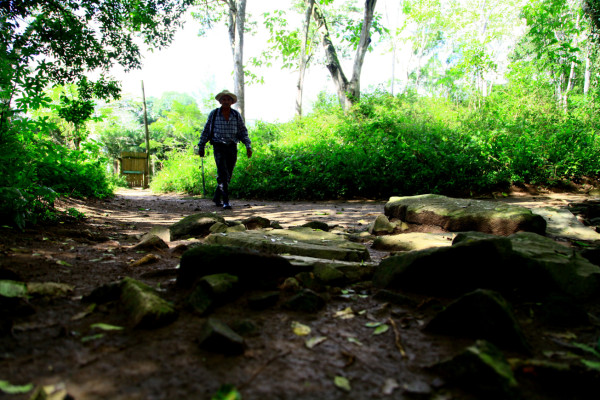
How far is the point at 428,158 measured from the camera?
25.9 feet

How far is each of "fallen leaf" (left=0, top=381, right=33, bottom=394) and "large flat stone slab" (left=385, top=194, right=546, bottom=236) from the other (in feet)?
12.0

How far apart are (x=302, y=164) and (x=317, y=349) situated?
812 centimetres

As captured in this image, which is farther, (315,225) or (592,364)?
(315,225)

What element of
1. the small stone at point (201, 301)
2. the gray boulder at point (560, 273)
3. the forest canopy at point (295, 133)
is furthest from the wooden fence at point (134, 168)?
the gray boulder at point (560, 273)

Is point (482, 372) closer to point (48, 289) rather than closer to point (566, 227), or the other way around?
point (48, 289)

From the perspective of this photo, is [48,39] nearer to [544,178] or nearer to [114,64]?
[114,64]

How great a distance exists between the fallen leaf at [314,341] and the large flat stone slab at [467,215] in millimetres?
2756

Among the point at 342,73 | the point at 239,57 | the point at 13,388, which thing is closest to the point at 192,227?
the point at 13,388

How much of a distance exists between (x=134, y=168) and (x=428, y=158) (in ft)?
57.6

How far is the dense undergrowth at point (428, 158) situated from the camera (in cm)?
781

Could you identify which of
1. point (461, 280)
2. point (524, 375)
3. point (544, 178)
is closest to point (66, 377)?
point (524, 375)

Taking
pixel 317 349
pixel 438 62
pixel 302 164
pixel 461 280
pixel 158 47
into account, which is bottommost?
pixel 317 349

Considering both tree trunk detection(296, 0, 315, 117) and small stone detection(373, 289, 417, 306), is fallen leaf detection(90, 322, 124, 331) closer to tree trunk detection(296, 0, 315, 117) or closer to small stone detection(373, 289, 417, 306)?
small stone detection(373, 289, 417, 306)

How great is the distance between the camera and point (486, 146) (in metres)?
7.97
